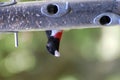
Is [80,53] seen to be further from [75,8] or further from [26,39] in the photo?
[75,8]

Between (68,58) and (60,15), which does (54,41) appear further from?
(68,58)

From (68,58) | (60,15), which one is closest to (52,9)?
(60,15)

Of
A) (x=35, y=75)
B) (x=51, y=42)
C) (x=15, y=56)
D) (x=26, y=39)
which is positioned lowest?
(x=35, y=75)

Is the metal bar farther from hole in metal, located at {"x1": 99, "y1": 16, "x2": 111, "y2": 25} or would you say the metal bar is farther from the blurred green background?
the blurred green background

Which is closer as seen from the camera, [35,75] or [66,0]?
[66,0]

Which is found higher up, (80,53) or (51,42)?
(51,42)

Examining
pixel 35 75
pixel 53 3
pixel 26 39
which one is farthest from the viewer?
pixel 35 75

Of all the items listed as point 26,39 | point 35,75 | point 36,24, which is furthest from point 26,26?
point 35,75
